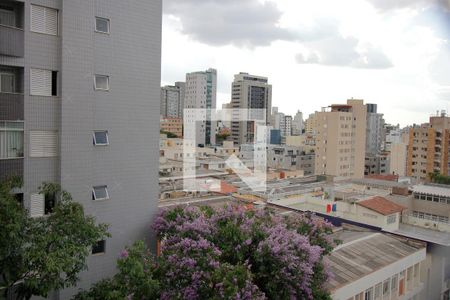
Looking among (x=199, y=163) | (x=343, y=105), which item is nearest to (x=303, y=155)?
(x=343, y=105)

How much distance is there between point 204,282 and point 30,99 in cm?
221

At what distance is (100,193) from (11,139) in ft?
3.24

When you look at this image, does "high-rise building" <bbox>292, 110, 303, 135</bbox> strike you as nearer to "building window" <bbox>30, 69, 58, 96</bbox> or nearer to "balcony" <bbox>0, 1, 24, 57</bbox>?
"building window" <bbox>30, 69, 58, 96</bbox>

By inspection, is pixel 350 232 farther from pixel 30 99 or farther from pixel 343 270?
pixel 30 99

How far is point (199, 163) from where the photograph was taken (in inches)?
738

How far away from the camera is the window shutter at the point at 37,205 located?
151 inches

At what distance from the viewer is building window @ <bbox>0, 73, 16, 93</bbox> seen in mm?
3652

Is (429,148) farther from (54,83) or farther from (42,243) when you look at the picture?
(42,243)

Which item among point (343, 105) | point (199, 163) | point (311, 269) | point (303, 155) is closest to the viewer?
point (311, 269)

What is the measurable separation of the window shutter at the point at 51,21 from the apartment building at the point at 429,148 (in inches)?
789

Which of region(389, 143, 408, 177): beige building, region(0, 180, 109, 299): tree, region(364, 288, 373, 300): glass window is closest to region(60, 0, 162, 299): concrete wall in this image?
region(0, 180, 109, 299): tree

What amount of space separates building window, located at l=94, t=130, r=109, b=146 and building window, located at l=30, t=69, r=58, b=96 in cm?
55

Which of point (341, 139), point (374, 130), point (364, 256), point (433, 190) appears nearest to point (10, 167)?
point (364, 256)

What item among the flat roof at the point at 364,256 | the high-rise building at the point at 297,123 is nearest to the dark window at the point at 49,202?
the flat roof at the point at 364,256
